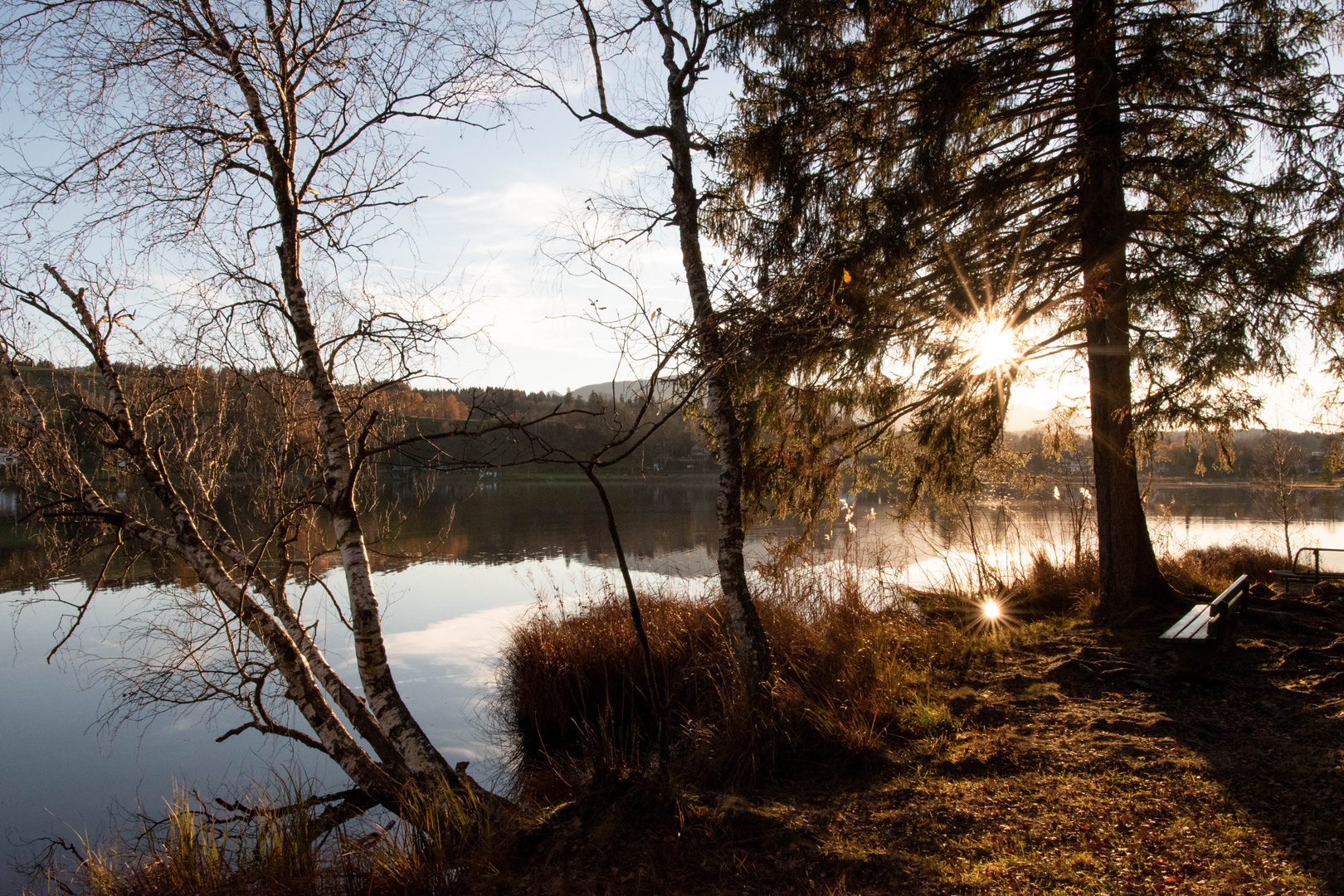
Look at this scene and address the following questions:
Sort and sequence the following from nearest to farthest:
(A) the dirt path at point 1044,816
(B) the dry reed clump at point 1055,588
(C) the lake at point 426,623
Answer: (A) the dirt path at point 1044,816 → (C) the lake at point 426,623 → (B) the dry reed clump at point 1055,588

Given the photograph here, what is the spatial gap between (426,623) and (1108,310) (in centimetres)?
999

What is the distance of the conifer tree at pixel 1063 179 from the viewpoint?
17.3ft

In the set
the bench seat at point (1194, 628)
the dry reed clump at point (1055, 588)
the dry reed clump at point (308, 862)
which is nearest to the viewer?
the dry reed clump at point (308, 862)

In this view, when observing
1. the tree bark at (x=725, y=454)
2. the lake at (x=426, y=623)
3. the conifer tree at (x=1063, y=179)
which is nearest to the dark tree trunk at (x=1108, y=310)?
the conifer tree at (x=1063, y=179)

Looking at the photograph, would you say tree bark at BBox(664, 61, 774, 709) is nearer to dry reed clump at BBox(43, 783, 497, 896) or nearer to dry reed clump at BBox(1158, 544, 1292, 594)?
dry reed clump at BBox(43, 783, 497, 896)

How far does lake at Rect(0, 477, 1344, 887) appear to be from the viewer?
21.0 ft

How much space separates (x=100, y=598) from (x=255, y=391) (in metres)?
8.57

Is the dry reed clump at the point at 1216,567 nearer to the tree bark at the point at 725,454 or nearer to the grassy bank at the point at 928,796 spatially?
the grassy bank at the point at 928,796

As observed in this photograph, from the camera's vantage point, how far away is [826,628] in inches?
254

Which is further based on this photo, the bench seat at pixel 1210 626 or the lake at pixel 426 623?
the lake at pixel 426 623

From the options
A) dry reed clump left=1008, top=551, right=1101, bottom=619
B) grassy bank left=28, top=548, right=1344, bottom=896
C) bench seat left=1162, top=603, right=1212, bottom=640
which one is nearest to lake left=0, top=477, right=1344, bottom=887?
dry reed clump left=1008, top=551, right=1101, bottom=619

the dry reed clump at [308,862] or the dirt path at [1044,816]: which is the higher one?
the dirt path at [1044,816]

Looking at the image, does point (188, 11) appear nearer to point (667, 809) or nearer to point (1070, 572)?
point (667, 809)

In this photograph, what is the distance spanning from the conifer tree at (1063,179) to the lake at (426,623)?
2927 mm
